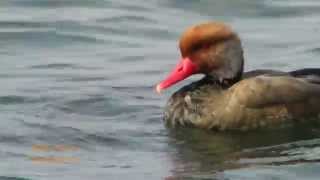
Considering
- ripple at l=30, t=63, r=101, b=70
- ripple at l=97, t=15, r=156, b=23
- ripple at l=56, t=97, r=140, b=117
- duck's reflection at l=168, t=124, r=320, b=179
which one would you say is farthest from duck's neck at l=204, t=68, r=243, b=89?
ripple at l=97, t=15, r=156, b=23

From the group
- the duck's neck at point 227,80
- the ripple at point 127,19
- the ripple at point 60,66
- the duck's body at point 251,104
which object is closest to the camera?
the duck's body at point 251,104

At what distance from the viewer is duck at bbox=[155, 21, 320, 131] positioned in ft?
35.5

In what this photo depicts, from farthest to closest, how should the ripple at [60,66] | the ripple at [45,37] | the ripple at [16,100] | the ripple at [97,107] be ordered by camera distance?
the ripple at [45,37], the ripple at [60,66], the ripple at [16,100], the ripple at [97,107]

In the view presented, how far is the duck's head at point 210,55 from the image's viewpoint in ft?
35.8

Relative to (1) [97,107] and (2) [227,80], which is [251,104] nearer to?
(2) [227,80]

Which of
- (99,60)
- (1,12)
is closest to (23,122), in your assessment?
(99,60)

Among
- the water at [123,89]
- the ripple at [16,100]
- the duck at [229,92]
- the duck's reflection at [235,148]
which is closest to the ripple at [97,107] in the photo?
the water at [123,89]

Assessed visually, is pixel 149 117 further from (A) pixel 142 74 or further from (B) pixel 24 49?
(B) pixel 24 49

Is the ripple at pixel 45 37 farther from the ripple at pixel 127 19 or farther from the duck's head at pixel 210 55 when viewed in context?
the duck's head at pixel 210 55

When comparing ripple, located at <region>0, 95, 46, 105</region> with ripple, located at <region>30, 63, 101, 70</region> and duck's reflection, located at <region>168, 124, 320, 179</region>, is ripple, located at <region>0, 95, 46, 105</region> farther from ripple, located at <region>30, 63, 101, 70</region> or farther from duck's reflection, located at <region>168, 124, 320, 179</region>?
ripple, located at <region>30, 63, 101, 70</region>

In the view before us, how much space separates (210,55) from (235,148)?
108 centimetres

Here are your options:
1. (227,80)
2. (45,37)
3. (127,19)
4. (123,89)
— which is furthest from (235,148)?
(127,19)

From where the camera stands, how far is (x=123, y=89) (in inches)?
482

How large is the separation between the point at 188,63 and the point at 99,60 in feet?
9.38
